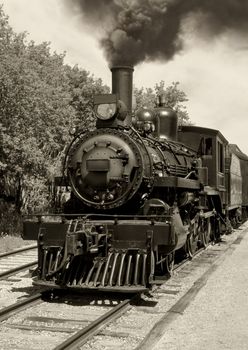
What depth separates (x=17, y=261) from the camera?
1187 cm

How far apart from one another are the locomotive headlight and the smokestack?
727 millimetres

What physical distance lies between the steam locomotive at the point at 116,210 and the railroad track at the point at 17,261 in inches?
68.5

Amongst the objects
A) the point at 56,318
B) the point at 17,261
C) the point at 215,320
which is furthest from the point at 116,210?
the point at 17,261

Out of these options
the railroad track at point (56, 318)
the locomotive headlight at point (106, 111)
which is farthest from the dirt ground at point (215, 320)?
the locomotive headlight at point (106, 111)

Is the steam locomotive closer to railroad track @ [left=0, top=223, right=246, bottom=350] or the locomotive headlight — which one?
the locomotive headlight

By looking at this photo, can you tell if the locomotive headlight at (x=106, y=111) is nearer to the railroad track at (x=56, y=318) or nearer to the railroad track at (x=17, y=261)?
the railroad track at (x=56, y=318)

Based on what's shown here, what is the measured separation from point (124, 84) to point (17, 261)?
16.8 feet

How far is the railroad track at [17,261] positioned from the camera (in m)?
10.2

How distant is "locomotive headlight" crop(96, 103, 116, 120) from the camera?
8867 millimetres

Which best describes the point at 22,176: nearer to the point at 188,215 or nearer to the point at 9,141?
the point at 9,141

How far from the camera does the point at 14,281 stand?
923 cm

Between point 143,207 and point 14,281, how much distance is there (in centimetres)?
278

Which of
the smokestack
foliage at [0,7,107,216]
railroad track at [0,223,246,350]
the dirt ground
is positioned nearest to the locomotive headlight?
the smokestack

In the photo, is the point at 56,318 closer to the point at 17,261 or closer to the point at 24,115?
the point at 17,261
